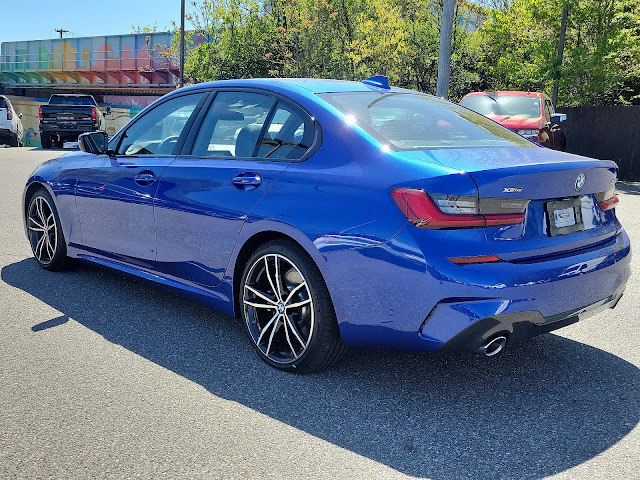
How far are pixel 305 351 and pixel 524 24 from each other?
2097cm

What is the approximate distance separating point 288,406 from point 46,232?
337 cm

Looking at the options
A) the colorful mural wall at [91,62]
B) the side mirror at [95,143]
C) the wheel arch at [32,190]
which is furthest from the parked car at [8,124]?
the side mirror at [95,143]

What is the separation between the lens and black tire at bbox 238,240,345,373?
3.62m

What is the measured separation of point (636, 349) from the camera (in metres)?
4.30

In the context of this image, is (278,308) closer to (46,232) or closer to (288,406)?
(288,406)

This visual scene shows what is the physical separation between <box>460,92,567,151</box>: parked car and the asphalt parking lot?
27.3 ft

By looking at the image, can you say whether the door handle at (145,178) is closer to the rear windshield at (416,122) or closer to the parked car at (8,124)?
the rear windshield at (416,122)

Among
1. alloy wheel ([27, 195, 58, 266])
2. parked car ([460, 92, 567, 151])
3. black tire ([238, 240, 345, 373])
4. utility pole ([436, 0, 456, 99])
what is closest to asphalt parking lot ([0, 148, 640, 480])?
black tire ([238, 240, 345, 373])

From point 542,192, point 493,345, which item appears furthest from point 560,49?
point 493,345

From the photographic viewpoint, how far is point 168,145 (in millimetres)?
4781

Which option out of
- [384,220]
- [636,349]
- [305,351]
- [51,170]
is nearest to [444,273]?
[384,220]

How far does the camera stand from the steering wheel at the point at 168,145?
4727 millimetres

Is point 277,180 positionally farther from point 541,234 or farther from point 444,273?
point 541,234

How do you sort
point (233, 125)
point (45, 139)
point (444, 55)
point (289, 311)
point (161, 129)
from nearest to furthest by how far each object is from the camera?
point (289, 311) < point (233, 125) < point (161, 129) < point (444, 55) < point (45, 139)
